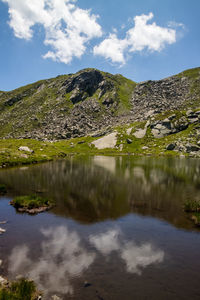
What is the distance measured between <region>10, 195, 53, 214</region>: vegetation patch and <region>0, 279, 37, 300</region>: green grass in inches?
602

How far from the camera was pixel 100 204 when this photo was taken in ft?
92.0

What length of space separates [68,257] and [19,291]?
477 centimetres

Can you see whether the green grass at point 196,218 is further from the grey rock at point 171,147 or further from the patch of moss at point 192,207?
the grey rock at point 171,147

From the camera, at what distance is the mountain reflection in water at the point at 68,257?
1220 cm

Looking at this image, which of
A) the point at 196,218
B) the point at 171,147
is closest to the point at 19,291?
the point at 196,218

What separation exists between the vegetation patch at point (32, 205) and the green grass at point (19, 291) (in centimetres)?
1530

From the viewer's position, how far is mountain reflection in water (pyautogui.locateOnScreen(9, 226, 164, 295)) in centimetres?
1220

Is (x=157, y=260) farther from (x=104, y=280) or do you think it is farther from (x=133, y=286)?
(x=104, y=280)

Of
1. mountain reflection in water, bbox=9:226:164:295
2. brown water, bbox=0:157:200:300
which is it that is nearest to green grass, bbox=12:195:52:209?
brown water, bbox=0:157:200:300

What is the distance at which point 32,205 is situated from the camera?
26.8m

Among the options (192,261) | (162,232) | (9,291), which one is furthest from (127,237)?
(9,291)

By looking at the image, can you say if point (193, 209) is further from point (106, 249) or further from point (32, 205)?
point (32, 205)

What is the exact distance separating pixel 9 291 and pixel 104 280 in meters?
5.63

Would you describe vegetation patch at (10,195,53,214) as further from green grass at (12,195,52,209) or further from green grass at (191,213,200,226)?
green grass at (191,213,200,226)
